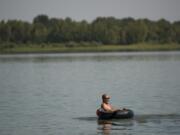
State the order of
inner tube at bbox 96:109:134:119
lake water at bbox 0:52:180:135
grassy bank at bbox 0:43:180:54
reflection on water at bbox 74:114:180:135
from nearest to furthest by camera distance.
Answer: reflection on water at bbox 74:114:180:135, lake water at bbox 0:52:180:135, inner tube at bbox 96:109:134:119, grassy bank at bbox 0:43:180:54

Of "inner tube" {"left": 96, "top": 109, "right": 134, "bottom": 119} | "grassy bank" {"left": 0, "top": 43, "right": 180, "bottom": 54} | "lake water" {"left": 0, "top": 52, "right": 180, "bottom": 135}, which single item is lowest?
"grassy bank" {"left": 0, "top": 43, "right": 180, "bottom": 54}

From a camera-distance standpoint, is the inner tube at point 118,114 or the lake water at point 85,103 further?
the inner tube at point 118,114

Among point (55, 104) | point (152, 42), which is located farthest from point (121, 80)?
point (152, 42)

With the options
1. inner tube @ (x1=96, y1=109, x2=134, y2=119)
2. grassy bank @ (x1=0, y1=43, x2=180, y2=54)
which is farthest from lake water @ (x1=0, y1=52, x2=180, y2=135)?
grassy bank @ (x1=0, y1=43, x2=180, y2=54)

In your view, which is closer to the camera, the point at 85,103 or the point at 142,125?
the point at 142,125

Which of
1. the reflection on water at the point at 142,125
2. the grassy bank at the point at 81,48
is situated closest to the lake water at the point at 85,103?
the reflection on water at the point at 142,125

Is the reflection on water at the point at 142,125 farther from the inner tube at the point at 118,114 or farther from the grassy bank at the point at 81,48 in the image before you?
the grassy bank at the point at 81,48

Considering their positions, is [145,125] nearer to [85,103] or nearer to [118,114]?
[118,114]

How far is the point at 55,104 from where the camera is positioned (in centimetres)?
4531

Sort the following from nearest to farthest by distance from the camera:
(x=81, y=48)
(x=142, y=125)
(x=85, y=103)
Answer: (x=142, y=125), (x=85, y=103), (x=81, y=48)

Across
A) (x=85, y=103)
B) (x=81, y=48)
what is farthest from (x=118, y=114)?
(x=81, y=48)

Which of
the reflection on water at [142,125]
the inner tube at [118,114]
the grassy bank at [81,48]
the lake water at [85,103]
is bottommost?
the grassy bank at [81,48]

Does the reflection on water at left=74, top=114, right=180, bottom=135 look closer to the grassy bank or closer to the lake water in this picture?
the lake water

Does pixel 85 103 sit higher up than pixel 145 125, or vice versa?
pixel 145 125
